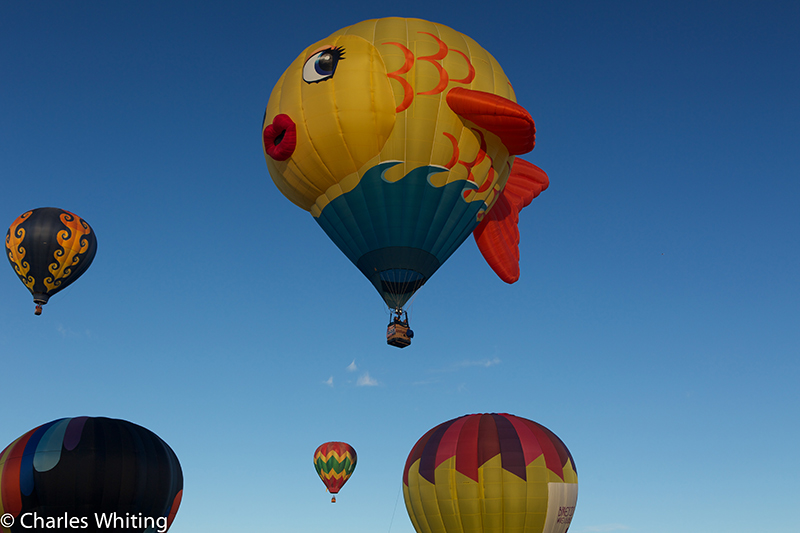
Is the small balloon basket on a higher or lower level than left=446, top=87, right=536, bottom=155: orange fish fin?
lower

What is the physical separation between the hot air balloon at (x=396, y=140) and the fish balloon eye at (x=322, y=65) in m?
0.03

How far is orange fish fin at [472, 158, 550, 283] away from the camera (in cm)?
2333

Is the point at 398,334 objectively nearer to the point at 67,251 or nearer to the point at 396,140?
the point at 396,140

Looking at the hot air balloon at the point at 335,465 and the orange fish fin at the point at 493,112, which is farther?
the hot air balloon at the point at 335,465

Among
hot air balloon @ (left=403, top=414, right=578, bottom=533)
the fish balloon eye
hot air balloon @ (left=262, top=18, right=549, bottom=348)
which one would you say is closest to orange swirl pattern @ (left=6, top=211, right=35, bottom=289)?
hot air balloon @ (left=262, top=18, right=549, bottom=348)

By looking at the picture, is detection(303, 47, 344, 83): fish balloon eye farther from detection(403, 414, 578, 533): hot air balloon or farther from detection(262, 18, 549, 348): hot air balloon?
detection(403, 414, 578, 533): hot air balloon

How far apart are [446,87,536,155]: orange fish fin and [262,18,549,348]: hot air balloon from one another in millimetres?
Result: 25

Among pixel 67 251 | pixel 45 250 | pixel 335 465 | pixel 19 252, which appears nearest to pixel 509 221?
pixel 67 251

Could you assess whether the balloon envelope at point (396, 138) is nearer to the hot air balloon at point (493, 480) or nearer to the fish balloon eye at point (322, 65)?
the fish balloon eye at point (322, 65)

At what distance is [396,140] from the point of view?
735 inches

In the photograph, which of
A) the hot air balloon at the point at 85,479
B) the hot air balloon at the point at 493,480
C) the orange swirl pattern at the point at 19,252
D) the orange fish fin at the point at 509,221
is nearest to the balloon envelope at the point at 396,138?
the orange fish fin at the point at 509,221

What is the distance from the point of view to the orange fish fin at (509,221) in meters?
23.3

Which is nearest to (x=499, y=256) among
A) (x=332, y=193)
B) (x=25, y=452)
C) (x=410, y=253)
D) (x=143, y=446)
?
(x=410, y=253)

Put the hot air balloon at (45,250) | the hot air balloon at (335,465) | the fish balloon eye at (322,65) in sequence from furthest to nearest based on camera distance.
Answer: the hot air balloon at (335,465)
the hot air balloon at (45,250)
the fish balloon eye at (322,65)
